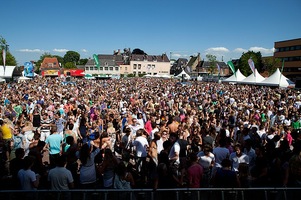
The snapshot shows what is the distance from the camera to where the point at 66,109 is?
507 inches

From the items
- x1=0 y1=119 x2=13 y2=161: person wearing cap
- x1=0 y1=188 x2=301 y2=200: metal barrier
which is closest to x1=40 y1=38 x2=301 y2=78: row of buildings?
x1=0 y1=119 x2=13 y2=161: person wearing cap

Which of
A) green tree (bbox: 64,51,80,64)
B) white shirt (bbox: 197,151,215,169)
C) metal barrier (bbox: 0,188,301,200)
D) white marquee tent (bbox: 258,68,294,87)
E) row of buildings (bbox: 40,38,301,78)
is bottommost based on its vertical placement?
metal barrier (bbox: 0,188,301,200)

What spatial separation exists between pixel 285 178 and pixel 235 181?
1.35m

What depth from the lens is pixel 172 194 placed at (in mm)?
3961

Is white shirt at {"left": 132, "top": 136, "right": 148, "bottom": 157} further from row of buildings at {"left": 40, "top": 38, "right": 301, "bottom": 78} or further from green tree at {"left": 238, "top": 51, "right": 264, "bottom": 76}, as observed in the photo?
green tree at {"left": 238, "top": 51, "right": 264, "bottom": 76}

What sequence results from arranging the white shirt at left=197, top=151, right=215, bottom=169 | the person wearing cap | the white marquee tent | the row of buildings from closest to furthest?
the white shirt at left=197, top=151, right=215, bottom=169 → the person wearing cap → the white marquee tent → the row of buildings

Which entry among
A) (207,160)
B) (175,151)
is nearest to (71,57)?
(175,151)

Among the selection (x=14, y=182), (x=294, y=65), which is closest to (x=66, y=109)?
(x=14, y=182)

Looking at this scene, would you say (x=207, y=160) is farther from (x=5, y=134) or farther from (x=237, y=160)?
(x=5, y=134)

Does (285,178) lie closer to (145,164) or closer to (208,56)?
(145,164)

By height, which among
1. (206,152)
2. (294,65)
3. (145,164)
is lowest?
(145,164)

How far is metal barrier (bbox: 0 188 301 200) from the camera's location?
3740mm

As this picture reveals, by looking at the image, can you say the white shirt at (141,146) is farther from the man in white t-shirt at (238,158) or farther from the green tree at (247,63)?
the green tree at (247,63)

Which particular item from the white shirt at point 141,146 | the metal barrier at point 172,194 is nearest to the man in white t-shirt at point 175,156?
the white shirt at point 141,146
